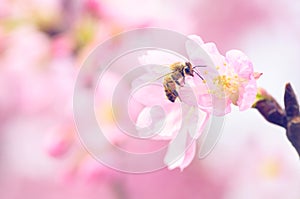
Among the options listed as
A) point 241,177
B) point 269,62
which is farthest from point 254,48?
point 241,177

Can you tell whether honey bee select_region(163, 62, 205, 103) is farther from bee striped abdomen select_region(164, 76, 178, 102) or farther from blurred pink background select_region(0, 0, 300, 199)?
blurred pink background select_region(0, 0, 300, 199)

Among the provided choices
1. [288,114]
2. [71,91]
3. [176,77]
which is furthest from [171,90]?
[71,91]

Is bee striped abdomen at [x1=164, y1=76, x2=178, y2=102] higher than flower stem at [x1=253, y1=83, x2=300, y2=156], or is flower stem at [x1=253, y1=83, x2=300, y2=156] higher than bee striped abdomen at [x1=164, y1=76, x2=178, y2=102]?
bee striped abdomen at [x1=164, y1=76, x2=178, y2=102]

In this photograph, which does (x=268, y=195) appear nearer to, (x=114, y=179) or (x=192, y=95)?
(x=114, y=179)

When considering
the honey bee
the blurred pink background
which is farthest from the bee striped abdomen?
the blurred pink background

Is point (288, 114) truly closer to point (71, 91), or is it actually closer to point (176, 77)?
point (176, 77)

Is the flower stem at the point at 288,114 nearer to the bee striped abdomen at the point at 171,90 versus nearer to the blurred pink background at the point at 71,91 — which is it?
the bee striped abdomen at the point at 171,90

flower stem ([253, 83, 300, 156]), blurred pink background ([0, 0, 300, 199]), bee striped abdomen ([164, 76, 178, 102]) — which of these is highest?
blurred pink background ([0, 0, 300, 199])
